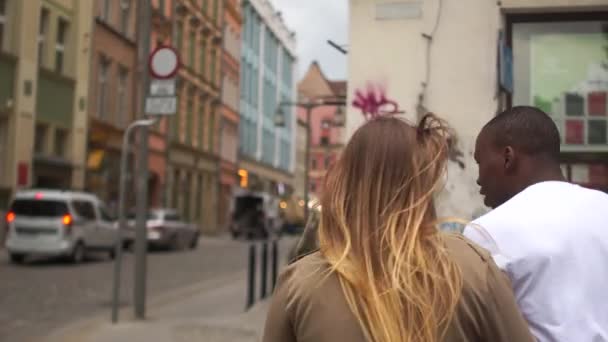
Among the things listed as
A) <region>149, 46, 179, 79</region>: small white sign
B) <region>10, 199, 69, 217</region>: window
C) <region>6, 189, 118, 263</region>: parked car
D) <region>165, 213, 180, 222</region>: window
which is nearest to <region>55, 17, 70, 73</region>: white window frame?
<region>165, 213, 180, 222</region>: window

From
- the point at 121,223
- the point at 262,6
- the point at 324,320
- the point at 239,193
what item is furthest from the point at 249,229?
the point at 324,320

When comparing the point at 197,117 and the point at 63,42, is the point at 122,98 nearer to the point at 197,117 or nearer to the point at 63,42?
the point at 63,42

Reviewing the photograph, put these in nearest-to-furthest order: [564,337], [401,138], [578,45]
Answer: [401,138] → [564,337] → [578,45]

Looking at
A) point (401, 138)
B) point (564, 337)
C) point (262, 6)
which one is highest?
point (262, 6)

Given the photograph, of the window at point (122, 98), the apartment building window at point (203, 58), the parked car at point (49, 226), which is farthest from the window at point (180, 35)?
the parked car at point (49, 226)

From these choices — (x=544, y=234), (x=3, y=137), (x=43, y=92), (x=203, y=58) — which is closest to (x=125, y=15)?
(x=43, y=92)

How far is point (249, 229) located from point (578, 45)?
140 feet

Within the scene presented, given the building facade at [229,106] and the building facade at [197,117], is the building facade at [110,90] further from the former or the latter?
the building facade at [229,106]

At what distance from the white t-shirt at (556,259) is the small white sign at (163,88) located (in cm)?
831

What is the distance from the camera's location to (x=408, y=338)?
5.39ft

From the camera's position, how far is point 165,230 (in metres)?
28.2

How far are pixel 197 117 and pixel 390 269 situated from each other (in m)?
47.6

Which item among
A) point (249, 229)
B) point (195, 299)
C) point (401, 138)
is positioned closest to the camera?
point (401, 138)

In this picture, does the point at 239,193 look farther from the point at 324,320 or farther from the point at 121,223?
the point at 324,320
